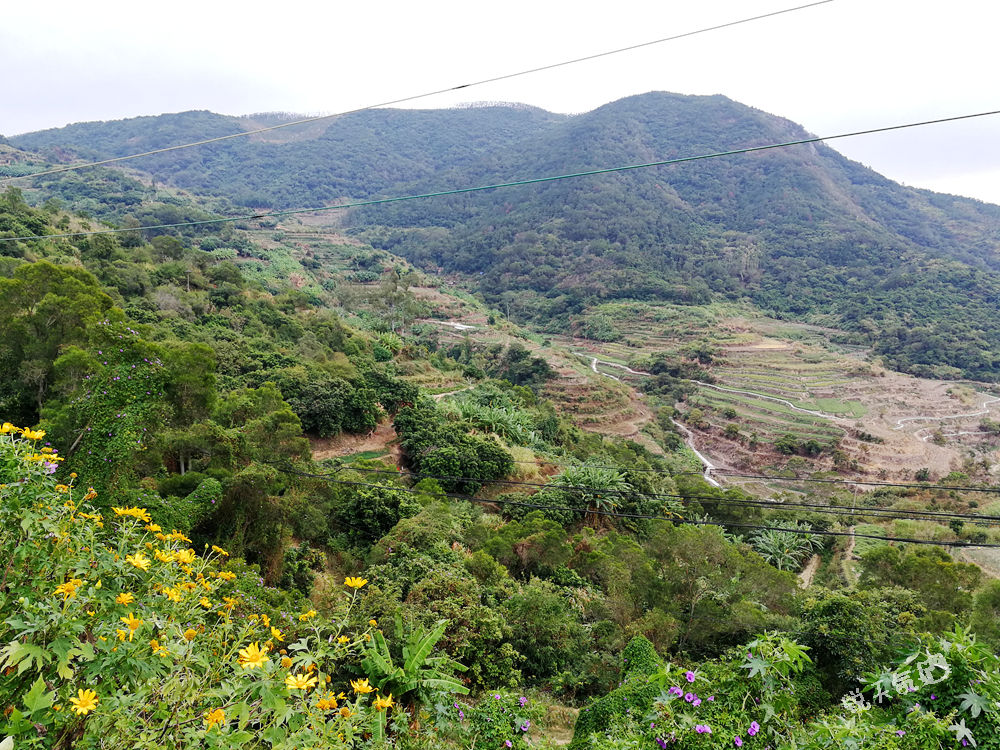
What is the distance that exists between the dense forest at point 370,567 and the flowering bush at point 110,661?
0.02 meters

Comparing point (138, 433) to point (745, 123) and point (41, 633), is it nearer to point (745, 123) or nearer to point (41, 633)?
point (41, 633)

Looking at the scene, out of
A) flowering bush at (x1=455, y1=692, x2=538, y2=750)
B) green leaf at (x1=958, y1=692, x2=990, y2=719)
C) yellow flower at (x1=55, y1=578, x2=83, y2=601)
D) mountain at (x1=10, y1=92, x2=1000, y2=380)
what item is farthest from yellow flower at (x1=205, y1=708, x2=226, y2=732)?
mountain at (x1=10, y1=92, x2=1000, y2=380)

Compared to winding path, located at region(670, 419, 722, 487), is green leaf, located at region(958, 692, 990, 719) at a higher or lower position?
higher

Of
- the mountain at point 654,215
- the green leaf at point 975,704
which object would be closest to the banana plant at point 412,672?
the green leaf at point 975,704

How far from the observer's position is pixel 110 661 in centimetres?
199

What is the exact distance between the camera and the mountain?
225ft

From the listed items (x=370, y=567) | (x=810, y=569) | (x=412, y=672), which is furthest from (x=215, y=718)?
(x=810, y=569)

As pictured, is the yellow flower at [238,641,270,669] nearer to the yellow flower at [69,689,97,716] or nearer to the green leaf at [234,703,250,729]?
the green leaf at [234,703,250,729]

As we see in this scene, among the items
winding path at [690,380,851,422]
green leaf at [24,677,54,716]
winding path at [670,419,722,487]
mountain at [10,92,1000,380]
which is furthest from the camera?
mountain at [10,92,1000,380]

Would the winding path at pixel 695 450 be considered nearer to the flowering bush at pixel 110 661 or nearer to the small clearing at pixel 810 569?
the small clearing at pixel 810 569

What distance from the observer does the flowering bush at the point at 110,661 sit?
1.87m

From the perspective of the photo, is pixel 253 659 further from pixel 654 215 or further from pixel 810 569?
pixel 654 215

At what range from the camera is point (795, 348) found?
53.9 m

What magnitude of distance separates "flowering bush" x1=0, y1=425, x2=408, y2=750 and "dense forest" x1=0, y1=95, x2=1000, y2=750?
0.02 m
